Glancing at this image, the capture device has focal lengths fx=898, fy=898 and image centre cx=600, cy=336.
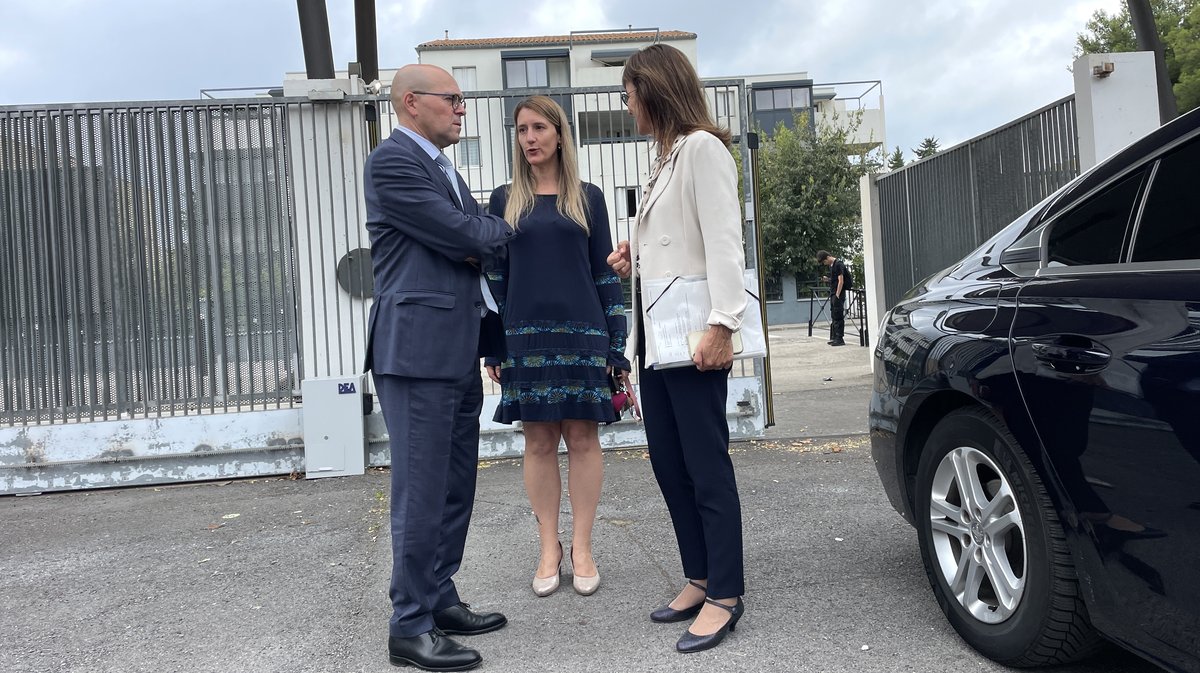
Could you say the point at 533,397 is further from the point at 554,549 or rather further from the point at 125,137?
the point at 125,137

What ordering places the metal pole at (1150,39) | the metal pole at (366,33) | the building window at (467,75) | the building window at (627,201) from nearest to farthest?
the building window at (627,201)
the metal pole at (1150,39)
the metal pole at (366,33)
the building window at (467,75)

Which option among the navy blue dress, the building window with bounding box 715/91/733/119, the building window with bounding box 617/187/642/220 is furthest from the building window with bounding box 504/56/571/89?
the navy blue dress

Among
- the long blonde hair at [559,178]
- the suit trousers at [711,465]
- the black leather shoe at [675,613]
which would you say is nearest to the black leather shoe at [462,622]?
the black leather shoe at [675,613]

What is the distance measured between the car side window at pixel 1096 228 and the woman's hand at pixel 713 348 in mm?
954

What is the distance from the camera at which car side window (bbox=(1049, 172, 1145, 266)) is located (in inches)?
93.7

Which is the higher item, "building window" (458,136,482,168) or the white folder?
"building window" (458,136,482,168)

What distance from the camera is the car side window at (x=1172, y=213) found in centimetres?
213

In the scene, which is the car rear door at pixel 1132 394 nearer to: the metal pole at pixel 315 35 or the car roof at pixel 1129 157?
the car roof at pixel 1129 157

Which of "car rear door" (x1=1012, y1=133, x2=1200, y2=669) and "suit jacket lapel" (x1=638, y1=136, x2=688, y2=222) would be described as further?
"suit jacket lapel" (x1=638, y1=136, x2=688, y2=222)

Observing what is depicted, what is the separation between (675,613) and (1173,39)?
122 ft

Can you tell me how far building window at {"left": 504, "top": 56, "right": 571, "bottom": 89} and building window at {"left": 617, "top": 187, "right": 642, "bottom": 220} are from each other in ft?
121

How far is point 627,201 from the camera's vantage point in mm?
5637

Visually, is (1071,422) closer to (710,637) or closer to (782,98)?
(710,637)

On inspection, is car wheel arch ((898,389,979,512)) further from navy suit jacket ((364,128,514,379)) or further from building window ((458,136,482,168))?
building window ((458,136,482,168))
